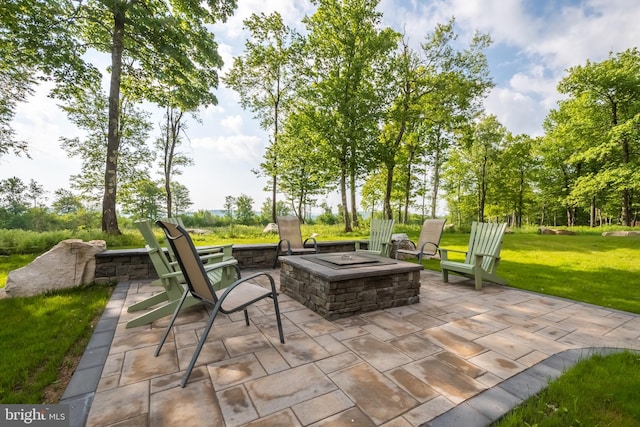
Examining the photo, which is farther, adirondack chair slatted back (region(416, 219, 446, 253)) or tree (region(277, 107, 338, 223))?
tree (region(277, 107, 338, 223))

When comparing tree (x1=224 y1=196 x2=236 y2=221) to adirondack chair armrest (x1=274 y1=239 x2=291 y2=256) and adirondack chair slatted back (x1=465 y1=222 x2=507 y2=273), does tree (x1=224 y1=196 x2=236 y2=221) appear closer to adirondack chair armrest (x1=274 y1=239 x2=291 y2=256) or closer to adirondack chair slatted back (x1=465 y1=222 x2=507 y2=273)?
adirondack chair armrest (x1=274 y1=239 x2=291 y2=256)

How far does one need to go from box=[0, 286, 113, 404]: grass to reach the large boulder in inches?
6.4

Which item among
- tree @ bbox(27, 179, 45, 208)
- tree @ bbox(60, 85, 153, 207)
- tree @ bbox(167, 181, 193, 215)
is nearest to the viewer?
tree @ bbox(60, 85, 153, 207)

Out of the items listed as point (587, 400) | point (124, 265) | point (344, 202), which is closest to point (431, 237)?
point (587, 400)

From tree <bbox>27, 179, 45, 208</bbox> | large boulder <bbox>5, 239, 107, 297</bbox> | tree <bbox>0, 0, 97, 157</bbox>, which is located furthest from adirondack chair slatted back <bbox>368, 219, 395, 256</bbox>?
tree <bbox>27, 179, 45, 208</bbox>

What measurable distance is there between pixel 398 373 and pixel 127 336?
256 cm

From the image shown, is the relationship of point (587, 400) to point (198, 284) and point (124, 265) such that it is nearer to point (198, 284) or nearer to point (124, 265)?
point (198, 284)

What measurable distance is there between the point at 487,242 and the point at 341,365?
3.79 meters

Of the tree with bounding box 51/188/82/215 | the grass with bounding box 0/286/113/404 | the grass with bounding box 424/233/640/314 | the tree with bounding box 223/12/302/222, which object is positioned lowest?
the grass with bounding box 0/286/113/404

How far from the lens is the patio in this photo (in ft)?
5.08

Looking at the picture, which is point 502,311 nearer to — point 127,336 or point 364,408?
point 364,408

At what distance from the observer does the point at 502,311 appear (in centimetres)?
334

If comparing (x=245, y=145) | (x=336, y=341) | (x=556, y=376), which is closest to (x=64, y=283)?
(x=336, y=341)

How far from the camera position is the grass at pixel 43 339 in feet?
5.82
